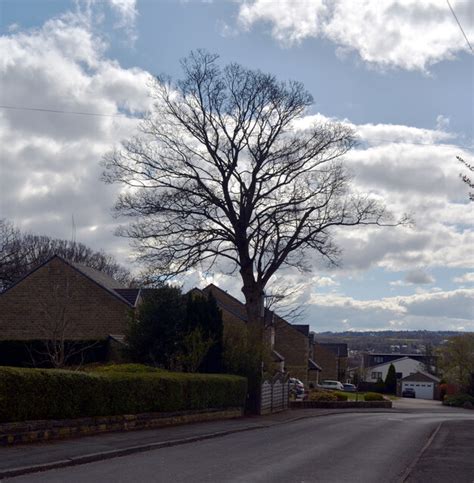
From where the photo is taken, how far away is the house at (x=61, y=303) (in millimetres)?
43781

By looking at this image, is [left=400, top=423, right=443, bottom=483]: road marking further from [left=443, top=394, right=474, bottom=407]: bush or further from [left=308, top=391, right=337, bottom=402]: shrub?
[left=443, top=394, right=474, bottom=407]: bush

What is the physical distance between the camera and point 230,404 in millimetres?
28938

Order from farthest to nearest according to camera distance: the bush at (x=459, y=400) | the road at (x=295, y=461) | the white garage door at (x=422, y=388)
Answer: the white garage door at (x=422, y=388)
the bush at (x=459, y=400)
the road at (x=295, y=461)

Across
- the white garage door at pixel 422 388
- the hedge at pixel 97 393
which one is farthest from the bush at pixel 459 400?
the white garage door at pixel 422 388

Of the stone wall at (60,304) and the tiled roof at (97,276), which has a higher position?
the tiled roof at (97,276)

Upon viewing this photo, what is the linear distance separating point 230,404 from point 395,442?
27.2ft

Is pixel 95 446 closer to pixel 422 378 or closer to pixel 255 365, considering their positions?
pixel 255 365

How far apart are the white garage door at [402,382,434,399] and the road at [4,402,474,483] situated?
78188 mm

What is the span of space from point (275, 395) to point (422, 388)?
6954cm

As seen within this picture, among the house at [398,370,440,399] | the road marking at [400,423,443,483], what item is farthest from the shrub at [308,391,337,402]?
the house at [398,370,440,399]

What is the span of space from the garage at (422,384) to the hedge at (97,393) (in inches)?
3017

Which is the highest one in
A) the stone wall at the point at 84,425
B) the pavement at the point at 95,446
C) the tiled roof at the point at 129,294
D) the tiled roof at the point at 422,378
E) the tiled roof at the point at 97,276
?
the tiled roof at the point at 97,276

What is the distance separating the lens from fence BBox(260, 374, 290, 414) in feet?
109

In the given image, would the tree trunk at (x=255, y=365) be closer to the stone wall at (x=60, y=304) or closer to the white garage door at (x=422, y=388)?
the stone wall at (x=60, y=304)
